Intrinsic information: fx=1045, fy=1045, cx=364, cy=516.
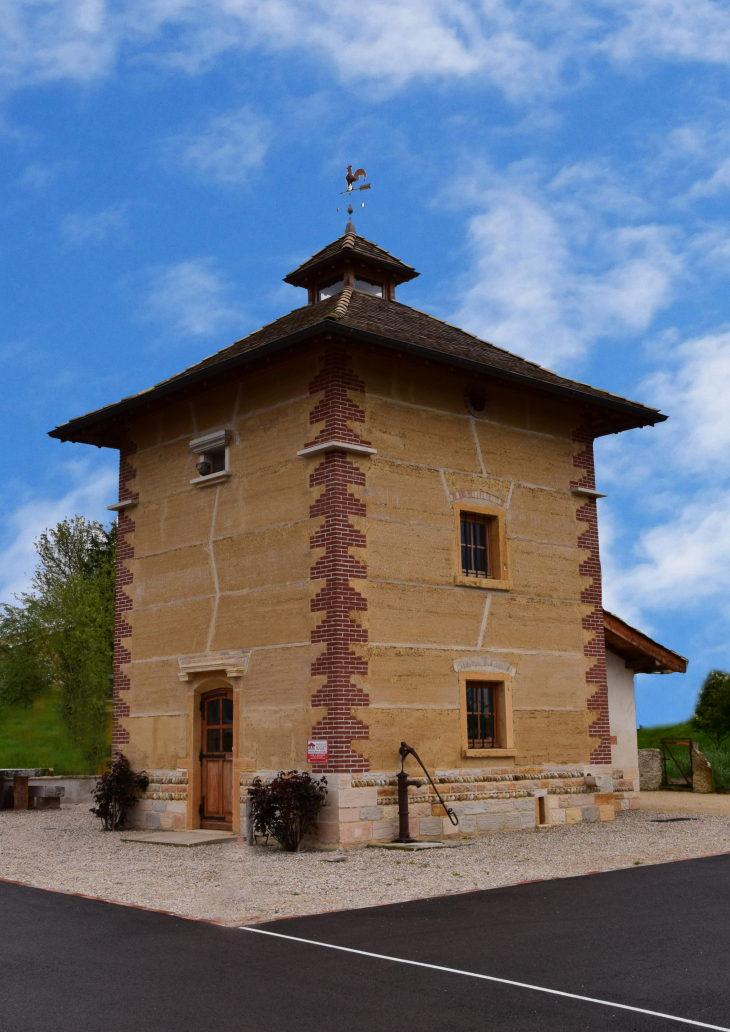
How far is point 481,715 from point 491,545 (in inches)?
113

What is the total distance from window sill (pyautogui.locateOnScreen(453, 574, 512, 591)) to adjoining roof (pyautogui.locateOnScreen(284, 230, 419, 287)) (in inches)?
268

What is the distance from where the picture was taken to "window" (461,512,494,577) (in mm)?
17359

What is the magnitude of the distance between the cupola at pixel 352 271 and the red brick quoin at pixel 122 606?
16.0ft

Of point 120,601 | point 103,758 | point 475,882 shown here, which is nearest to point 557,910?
point 475,882

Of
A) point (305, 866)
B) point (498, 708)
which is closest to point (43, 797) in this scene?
point (498, 708)

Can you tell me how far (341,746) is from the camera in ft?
48.2

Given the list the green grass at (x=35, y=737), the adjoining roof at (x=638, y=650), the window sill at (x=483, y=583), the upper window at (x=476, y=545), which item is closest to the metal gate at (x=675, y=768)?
the adjoining roof at (x=638, y=650)

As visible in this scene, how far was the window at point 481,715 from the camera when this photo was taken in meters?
16.8

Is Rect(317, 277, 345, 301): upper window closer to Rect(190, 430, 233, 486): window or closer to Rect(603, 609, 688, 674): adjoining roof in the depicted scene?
Rect(190, 430, 233, 486): window

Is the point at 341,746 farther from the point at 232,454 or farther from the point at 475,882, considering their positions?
the point at 232,454

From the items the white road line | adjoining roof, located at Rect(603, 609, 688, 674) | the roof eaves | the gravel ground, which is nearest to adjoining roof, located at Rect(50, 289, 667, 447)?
the roof eaves

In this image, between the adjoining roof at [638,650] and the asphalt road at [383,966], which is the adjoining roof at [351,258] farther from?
the asphalt road at [383,966]

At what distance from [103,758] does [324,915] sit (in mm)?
27530

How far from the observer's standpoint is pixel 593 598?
19203 mm
